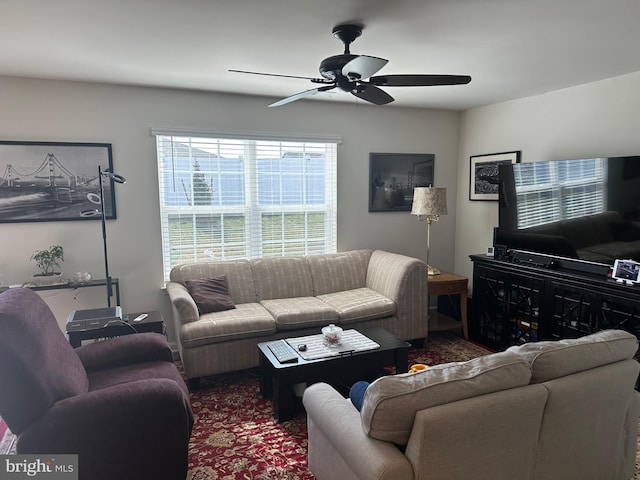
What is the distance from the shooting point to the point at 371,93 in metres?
2.65

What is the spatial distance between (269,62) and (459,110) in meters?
2.83

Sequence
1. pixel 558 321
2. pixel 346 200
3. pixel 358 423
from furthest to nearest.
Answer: pixel 346 200
pixel 558 321
pixel 358 423

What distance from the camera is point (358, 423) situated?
5.39 feet

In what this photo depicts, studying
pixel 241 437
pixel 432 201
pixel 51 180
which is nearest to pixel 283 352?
pixel 241 437

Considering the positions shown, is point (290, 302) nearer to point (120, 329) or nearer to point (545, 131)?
point (120, 329)

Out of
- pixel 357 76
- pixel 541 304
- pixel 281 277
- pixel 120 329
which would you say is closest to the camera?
pixel 357 76

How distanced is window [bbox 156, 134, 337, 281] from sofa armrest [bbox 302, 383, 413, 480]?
2523mm

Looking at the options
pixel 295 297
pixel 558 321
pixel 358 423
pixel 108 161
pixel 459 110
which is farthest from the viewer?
pixel 459 110

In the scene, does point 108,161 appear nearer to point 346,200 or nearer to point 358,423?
point 346,200

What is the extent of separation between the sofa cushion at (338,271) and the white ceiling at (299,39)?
5.76 ft

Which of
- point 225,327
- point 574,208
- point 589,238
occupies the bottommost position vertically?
point 225,327

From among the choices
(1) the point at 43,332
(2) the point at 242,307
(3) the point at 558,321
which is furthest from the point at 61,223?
(3) the point at 558,321

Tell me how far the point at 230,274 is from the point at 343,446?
256cm

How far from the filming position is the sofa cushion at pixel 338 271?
4.26 metres
